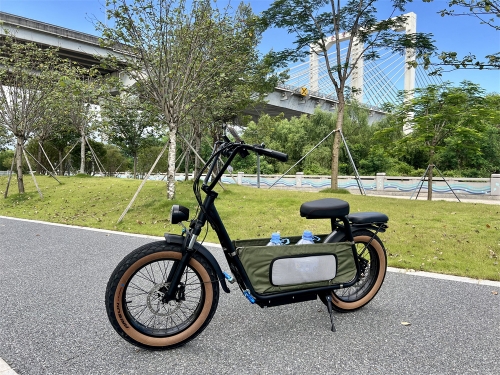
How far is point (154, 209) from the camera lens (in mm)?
8188

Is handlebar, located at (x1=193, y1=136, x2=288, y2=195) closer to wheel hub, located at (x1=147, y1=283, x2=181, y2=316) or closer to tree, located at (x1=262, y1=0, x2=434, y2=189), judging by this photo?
wheel hub, located at (x1=147, y1=283, x2=181, y2=316)

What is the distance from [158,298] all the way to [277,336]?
828 millimetres

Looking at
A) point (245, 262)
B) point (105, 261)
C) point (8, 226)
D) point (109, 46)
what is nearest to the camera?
point (245, 262)

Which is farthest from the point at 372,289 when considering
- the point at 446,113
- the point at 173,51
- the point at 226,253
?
the point at 446,113

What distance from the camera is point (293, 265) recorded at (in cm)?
241

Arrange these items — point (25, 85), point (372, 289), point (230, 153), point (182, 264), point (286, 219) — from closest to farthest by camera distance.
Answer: point (182, 264)
point (230, 153)
point (372, 289)
point (286, 219)
point (25, 85)

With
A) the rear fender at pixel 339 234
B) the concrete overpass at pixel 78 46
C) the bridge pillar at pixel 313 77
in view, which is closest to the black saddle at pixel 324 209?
the rear fender at pixel 339 234

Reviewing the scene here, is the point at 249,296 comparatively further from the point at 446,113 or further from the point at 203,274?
the point at 446,113

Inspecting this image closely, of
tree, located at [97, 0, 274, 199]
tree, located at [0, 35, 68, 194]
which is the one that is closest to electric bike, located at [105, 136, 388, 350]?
tree, located at [97, 0, 274, 199]

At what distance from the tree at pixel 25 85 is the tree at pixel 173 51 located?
14.1 ft

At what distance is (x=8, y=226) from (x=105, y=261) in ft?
13.6

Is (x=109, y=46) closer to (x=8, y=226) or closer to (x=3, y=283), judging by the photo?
(x=8, y=226)

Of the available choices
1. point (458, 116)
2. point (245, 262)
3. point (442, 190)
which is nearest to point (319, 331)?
point (245, 262)

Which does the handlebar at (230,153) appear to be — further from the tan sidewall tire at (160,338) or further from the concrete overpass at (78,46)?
the concrete overpass at (78,46)
